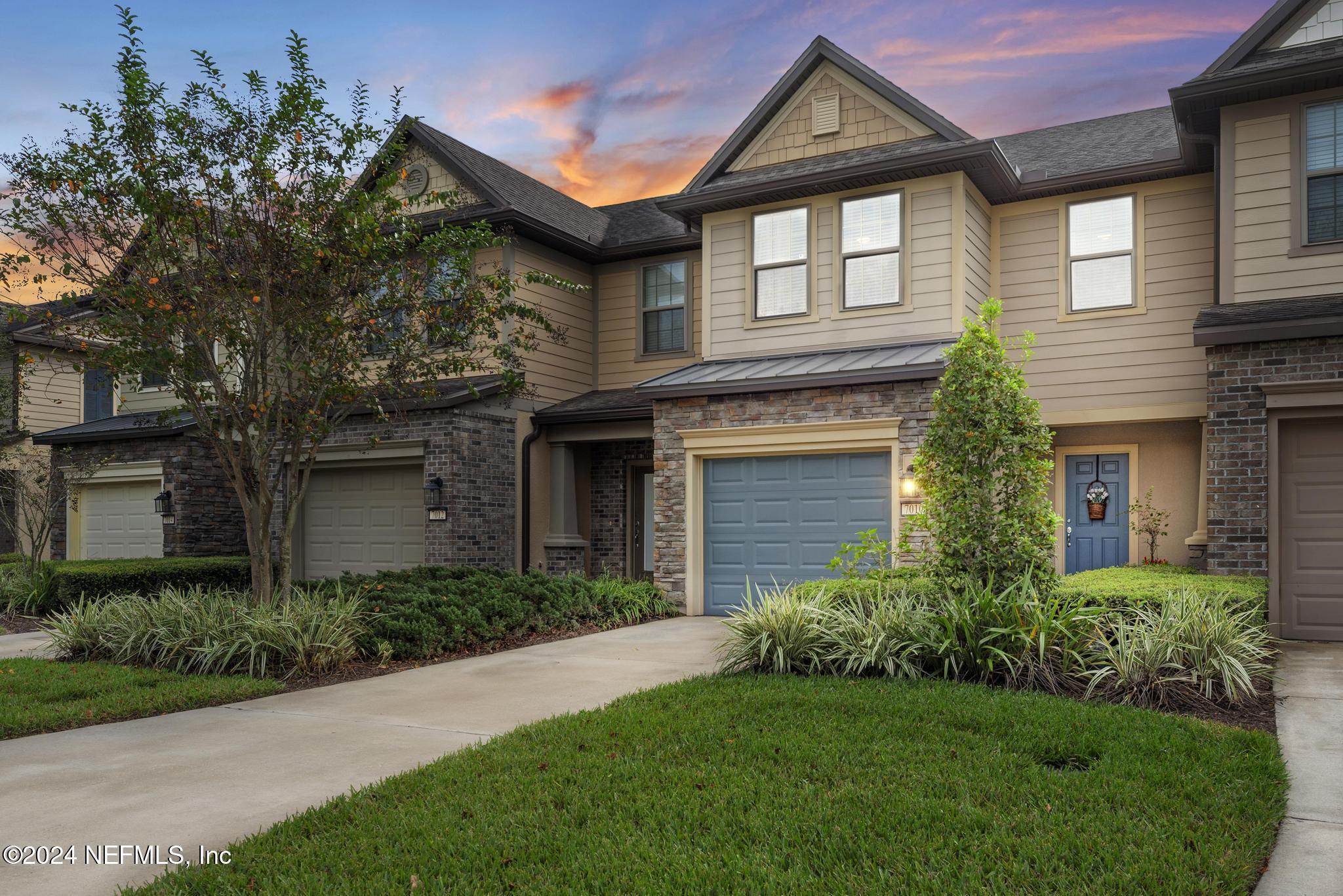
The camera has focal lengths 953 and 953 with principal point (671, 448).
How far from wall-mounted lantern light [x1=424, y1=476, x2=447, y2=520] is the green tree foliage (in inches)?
308

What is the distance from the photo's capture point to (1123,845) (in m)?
3.88

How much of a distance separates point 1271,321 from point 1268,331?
0.36 ft

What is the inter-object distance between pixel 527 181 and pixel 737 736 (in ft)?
45.5

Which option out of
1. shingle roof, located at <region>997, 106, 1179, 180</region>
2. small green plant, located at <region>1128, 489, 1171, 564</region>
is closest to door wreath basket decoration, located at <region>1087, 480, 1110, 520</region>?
small green plant, located at <region>1128, 489, 1171, 564</region>

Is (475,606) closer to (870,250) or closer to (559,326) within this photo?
(559,326)

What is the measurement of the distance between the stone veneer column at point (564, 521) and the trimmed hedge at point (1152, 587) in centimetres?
778

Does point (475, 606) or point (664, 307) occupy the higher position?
point (664, 307)

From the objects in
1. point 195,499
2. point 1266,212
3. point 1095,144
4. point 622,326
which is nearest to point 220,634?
point 195,499

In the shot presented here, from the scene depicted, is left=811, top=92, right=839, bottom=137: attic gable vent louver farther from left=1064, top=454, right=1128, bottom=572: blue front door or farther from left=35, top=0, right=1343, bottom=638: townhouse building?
left=1064, top=454, right=1128, bottom=572: blue front door

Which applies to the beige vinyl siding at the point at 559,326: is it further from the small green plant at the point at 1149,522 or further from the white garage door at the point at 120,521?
the small green plant at the point at 1149,522

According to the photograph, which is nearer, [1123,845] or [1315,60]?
[1123,845]

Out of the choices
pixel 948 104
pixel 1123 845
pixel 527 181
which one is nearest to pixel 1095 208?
pixel 948 104

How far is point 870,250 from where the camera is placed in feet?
42.1

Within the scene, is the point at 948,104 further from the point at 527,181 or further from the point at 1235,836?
the point at 1235,836
